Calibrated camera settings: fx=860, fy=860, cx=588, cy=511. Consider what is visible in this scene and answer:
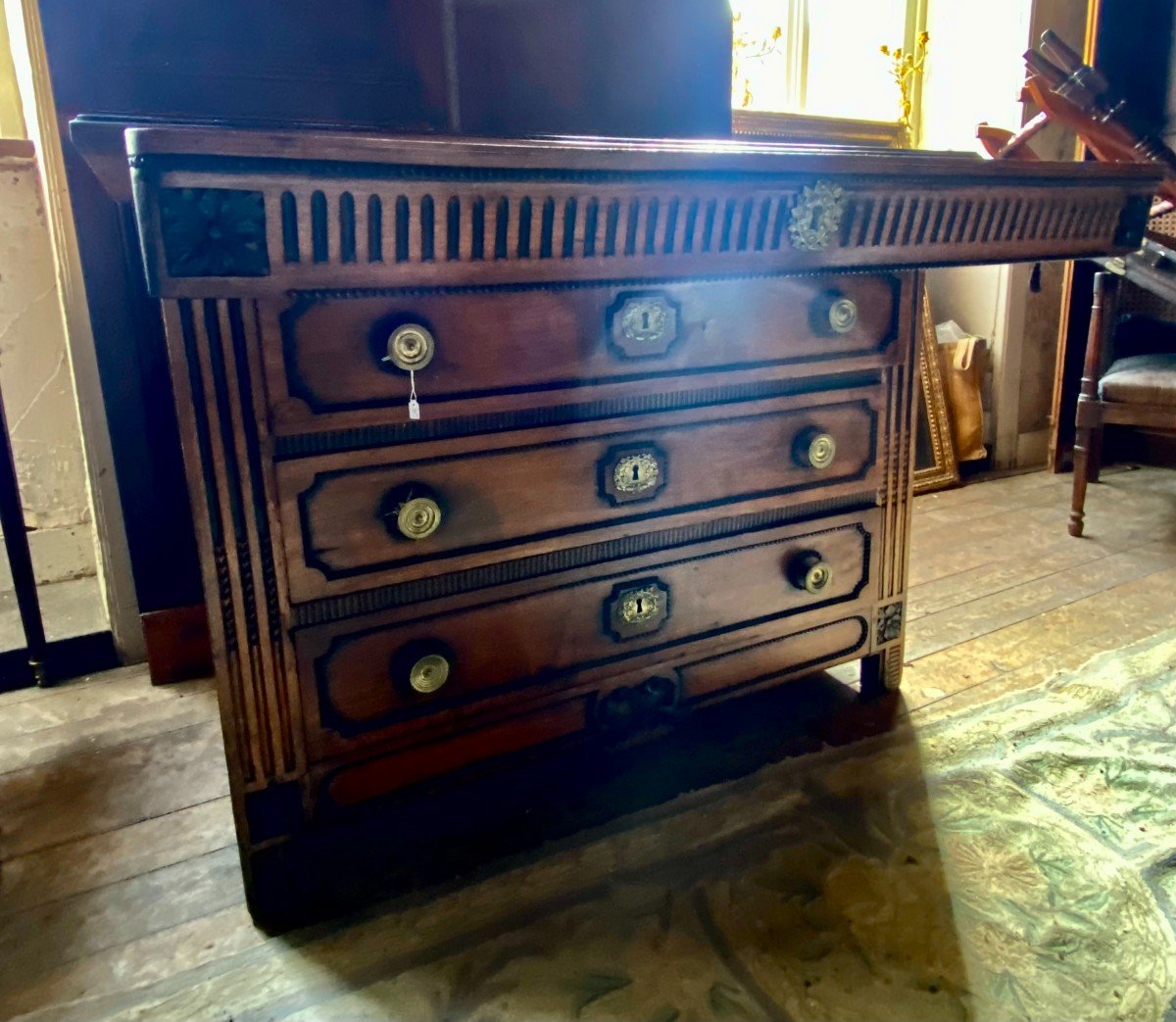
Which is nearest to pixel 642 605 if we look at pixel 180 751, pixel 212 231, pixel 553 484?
pixel 553 484

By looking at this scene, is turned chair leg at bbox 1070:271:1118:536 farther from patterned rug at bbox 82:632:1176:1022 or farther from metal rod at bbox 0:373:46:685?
metal rod at bbox 0:373:46:685

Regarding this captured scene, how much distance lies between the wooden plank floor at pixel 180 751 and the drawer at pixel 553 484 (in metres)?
0.48

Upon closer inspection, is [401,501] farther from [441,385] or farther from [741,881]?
[741,881]

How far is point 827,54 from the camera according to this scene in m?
3.22

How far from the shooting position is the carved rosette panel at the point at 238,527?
871 millimetres

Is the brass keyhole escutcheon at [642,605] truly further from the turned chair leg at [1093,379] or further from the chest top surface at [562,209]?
the turned chair leg at [1093,379]

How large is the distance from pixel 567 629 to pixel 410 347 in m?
0.44

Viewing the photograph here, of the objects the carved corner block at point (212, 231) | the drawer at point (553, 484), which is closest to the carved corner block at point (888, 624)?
the drawer at point (553, 484)

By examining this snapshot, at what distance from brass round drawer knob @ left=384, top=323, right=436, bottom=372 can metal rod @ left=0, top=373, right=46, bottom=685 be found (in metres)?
1.03

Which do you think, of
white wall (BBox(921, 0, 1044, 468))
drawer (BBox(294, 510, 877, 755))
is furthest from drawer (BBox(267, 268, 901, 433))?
white wall (BBox(921, 0, 1044, 468))

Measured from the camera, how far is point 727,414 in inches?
46.9

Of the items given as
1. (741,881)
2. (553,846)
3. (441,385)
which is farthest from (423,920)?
(441,385)

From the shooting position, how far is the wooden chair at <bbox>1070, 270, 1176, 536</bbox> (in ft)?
7.52

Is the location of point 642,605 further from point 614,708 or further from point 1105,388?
point 1105,388
